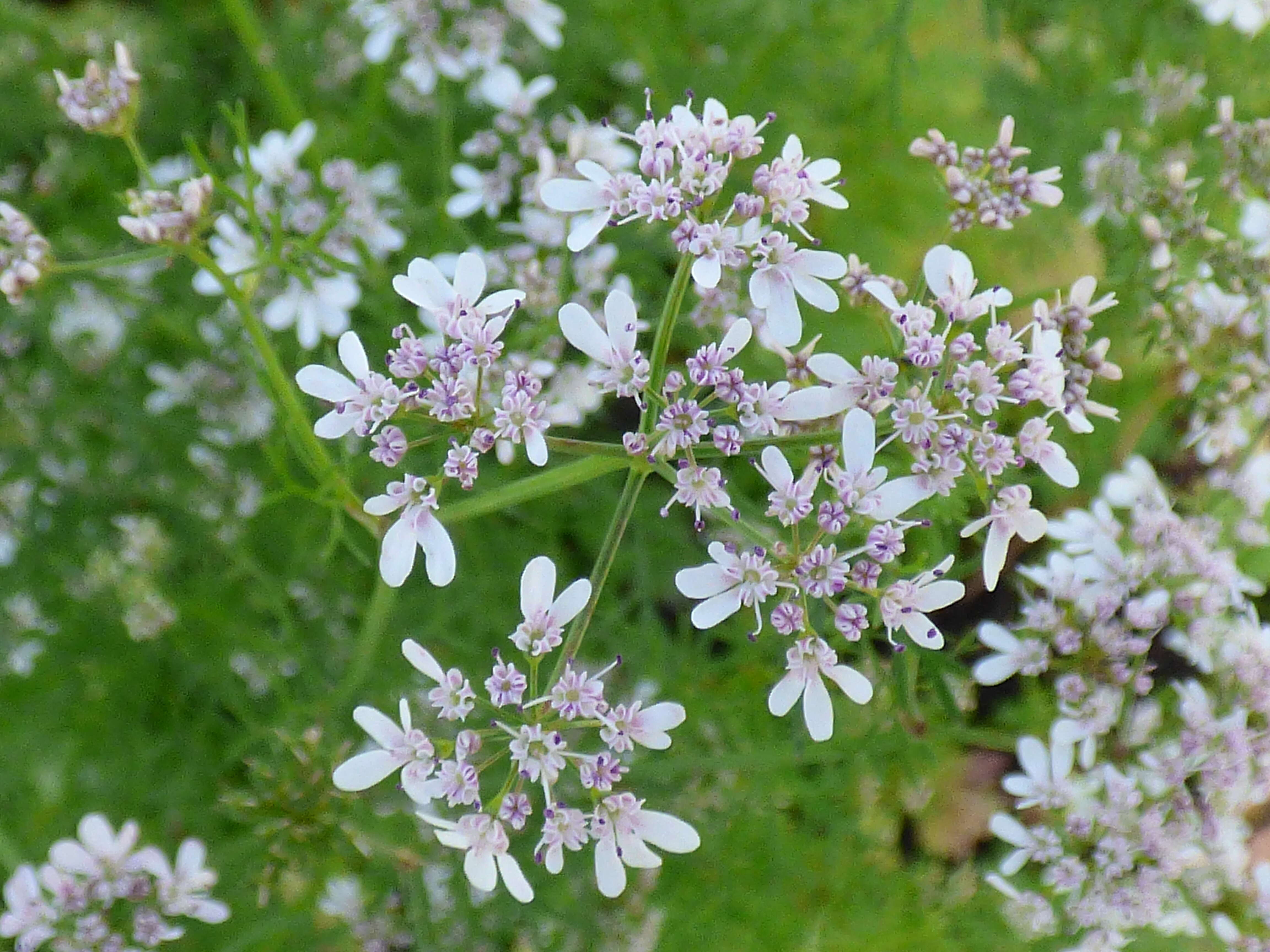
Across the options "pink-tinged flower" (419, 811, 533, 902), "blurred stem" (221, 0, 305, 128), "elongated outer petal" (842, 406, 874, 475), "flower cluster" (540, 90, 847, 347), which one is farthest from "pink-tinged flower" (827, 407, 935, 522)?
"blurred stem" (221, 0, 305, 128)

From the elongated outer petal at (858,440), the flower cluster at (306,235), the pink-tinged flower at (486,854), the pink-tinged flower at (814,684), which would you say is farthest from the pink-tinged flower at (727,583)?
the flower cluster at (306,235)

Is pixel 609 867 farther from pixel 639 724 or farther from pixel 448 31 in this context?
pixel 448 31

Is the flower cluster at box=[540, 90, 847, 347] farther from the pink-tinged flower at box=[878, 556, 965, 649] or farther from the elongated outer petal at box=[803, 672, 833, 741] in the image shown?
the elongated outer petal at box=[803, 672, 833, 741]

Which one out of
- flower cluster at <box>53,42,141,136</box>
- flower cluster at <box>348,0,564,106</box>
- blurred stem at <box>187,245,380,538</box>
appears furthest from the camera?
flower cluster at <box>348,0,564,106</box>

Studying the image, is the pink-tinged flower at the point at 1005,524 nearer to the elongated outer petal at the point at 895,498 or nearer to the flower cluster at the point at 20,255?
the elongated outer petal at the point at 895,498

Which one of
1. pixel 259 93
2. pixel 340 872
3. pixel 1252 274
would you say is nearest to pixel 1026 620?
pixel 1252 274

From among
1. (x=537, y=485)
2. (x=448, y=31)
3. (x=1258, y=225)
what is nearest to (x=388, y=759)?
(x=537, y=485)
